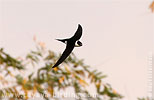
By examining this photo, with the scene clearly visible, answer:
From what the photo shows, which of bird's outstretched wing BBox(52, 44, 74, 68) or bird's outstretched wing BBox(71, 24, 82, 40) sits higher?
bird's outstretched wing BBox(71, 24, 82, 40)

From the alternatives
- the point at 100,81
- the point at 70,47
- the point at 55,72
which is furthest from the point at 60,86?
the point at 70,47

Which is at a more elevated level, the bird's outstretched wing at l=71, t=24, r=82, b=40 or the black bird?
the bird's outstretched wing at l=71, t=24, r=82, b=40

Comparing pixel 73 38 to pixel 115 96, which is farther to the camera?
pixel 115 96

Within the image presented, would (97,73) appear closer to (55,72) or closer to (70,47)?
(55,72)

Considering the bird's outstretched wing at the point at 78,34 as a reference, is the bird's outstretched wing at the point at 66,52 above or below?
below

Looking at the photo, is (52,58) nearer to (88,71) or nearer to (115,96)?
(88,71)

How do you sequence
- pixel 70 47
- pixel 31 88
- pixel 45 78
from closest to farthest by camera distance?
pixel 70 47
pixel 31 88
pixel 45 78

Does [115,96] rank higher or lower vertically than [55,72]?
lower

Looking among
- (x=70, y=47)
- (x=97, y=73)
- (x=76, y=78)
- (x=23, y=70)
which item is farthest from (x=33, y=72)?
(x=70, y=47)

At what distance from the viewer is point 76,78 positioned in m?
1.28

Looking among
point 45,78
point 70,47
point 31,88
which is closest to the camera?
point 70,47

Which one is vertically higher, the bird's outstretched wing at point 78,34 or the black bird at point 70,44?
the bird's outstretched wing at point 78,34

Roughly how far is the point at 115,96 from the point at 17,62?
44cm

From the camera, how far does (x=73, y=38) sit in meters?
0.15
